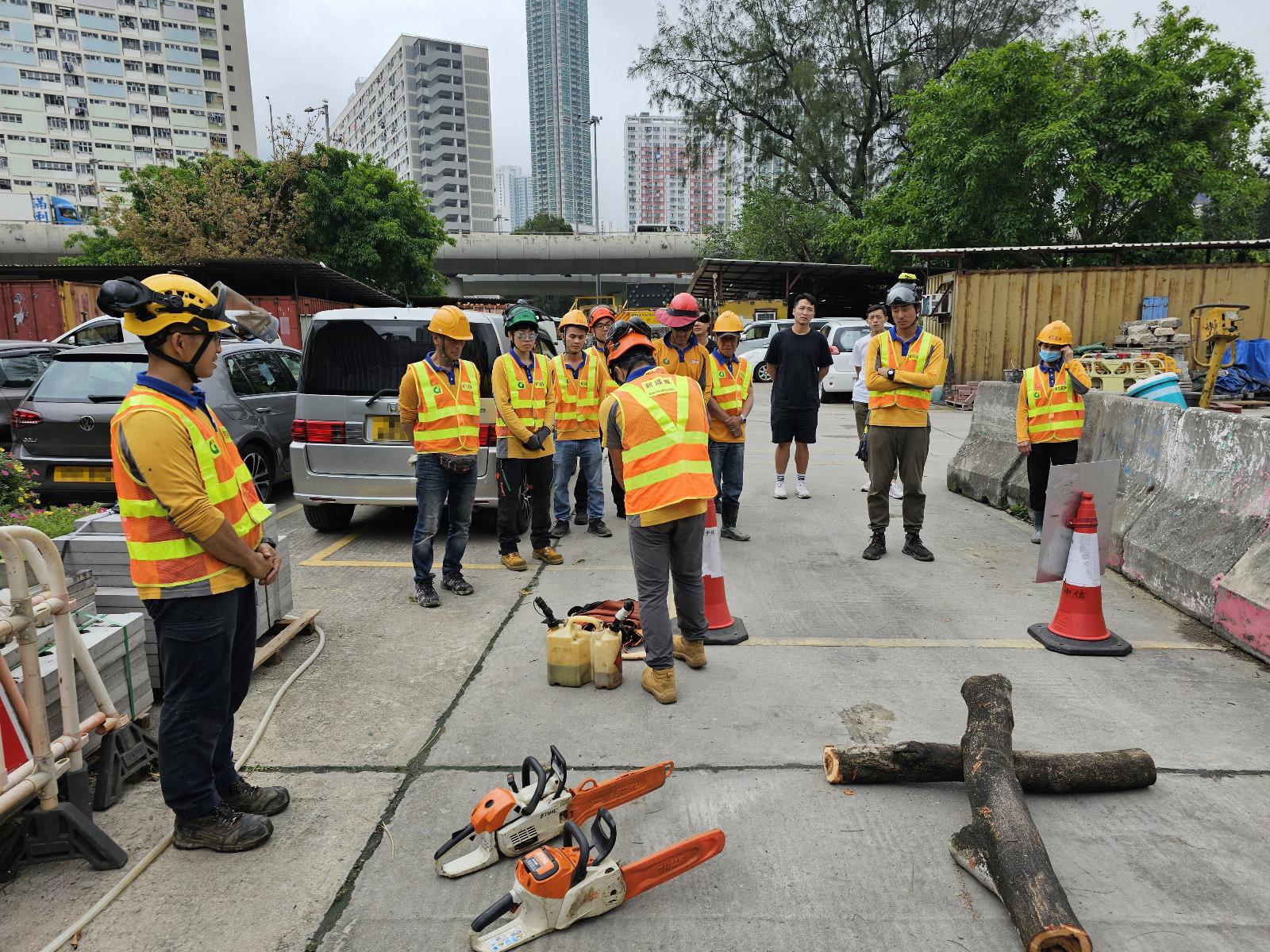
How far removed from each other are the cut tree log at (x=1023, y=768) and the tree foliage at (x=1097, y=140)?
64.2 ft

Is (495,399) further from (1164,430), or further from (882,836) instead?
(1164,430)

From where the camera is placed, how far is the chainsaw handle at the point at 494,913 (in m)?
2.30

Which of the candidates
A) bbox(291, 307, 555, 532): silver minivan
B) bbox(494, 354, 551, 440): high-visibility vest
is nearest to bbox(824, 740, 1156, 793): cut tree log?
bbox(494, 354, 551, 440): high-visibility vest

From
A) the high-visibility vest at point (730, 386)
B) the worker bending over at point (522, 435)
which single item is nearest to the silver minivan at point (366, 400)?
the worker bending over at point (522, 435)

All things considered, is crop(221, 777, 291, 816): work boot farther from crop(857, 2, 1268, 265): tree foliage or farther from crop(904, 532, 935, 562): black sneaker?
crop(857, 2, 1268, 265): tree foliage

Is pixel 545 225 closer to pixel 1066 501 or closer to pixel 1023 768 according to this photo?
pixel 1066 501

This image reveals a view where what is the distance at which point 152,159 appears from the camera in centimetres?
10594

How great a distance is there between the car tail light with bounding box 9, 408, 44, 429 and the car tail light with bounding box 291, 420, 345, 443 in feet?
9.22

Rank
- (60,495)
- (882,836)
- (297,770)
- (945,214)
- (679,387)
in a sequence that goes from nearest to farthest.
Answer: (882,836) → (297,770) → (679,387) → (60,495) → (945,214)

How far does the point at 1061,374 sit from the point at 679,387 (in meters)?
3.81

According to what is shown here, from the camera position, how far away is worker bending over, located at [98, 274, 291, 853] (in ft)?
8.34

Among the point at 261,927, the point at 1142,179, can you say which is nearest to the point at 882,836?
the point at 261,927

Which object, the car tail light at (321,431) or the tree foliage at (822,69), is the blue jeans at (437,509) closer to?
the car tail light at (321,431)

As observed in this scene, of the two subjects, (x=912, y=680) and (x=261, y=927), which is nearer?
(x=261, y=927)
